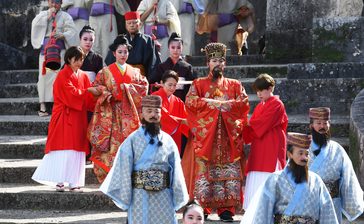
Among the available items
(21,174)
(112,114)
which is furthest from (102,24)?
(112,114)

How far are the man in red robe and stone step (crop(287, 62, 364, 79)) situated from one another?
2.28m

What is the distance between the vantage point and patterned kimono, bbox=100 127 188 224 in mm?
8336

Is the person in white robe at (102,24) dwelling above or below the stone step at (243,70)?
above

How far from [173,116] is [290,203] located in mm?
2890

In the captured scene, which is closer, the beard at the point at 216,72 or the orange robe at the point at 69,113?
the beard at the point at 216,72

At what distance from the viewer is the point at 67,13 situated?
13.2m

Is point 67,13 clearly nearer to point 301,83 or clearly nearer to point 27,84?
point 27,84

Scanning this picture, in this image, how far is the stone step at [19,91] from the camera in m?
14.1

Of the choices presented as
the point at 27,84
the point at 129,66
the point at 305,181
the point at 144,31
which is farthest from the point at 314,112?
the point at 27,84

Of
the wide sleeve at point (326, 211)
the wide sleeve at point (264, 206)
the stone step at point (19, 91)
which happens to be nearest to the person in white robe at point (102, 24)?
the stone step at point (19, 91)

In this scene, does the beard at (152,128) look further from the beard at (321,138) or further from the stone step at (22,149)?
the stone step at (22,149)

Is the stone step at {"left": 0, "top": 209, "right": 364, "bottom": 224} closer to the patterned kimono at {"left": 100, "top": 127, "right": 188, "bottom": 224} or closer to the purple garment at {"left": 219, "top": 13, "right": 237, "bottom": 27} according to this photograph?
the patterned kimono at {"left": 100, "top": 127, "right": 188, "bottom": 224}

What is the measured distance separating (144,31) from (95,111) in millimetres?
2970

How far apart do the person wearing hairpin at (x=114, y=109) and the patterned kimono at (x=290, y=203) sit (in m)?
3.05
